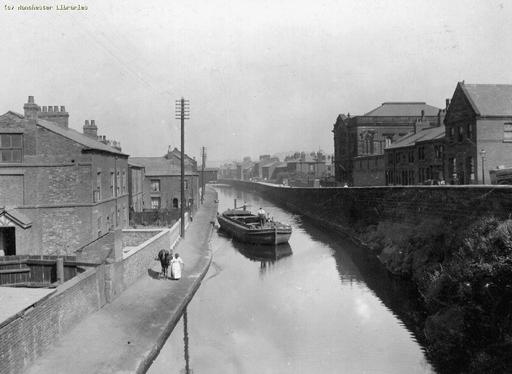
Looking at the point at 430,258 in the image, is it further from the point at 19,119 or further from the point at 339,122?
the point at 339,122

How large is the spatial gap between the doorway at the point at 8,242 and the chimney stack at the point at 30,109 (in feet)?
19.1

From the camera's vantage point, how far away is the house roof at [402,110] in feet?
231

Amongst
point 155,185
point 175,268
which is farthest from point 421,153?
point 175,268

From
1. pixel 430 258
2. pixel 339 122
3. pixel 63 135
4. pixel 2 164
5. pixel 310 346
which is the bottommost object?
pixel 310 346

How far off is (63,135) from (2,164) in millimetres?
3234

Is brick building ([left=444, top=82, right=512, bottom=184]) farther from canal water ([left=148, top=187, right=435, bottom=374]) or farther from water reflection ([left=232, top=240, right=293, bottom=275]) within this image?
water reflection ([left=232, top=240, right=293, bottom=275])

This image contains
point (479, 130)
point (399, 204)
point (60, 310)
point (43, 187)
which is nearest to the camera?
point (60, 310)

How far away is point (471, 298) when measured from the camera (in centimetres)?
1415

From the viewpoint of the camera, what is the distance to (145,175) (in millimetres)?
52500

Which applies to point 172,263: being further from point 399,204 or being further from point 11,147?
point 399,204

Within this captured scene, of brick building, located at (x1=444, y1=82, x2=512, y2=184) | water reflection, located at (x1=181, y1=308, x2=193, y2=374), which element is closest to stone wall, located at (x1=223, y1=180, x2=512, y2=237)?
brick building, located at (x1=444, y1=82, x2=512, y2=184)

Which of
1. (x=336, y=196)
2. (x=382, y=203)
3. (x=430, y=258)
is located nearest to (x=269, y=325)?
(x=430, y=258)

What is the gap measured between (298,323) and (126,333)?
6512mm

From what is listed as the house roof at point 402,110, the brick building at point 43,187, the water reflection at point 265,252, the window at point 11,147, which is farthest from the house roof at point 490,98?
the window at point 11,147
